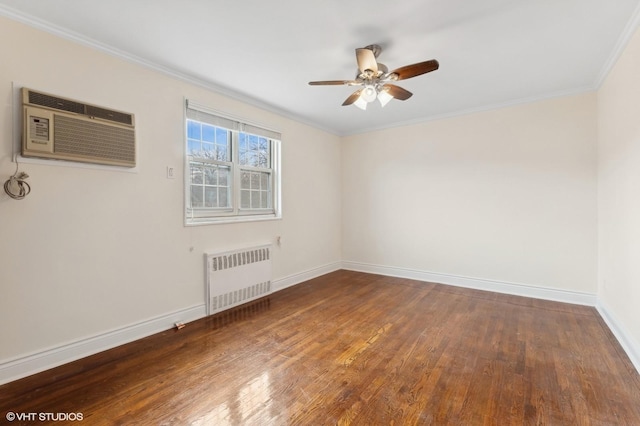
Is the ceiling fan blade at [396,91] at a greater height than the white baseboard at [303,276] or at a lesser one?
greater

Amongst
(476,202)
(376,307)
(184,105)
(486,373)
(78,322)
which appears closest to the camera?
(486,373)

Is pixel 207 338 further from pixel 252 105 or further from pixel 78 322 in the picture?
pixel 252 105

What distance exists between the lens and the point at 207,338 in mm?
2639

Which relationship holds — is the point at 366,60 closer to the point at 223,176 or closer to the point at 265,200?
the point at 223,176

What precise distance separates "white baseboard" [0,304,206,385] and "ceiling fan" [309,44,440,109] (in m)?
2.66

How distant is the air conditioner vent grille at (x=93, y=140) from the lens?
2176 millimetres

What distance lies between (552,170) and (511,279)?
1501 millimetres

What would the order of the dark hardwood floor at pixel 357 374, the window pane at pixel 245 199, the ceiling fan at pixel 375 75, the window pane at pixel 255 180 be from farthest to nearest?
A: 1. the window pane at pixel 255 180
2. the window pane at pixel 245 199
3. the ceiling fan at pixel 375 75
4. the dark hardwood floor at pixel 357 374

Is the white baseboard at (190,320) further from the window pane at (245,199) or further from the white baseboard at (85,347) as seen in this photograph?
the window pane at (245,199)

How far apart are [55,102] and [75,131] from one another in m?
0.23

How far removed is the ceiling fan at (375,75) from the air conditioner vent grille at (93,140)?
5.69 ft

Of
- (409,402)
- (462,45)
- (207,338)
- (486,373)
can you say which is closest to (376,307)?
(486,373)

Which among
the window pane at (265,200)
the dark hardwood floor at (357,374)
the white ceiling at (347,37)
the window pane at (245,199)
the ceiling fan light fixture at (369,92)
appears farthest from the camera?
the window pane at (265,200)

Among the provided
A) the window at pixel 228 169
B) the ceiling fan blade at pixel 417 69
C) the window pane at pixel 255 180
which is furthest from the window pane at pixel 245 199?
the ceiling fan blade at pixel 417 69
